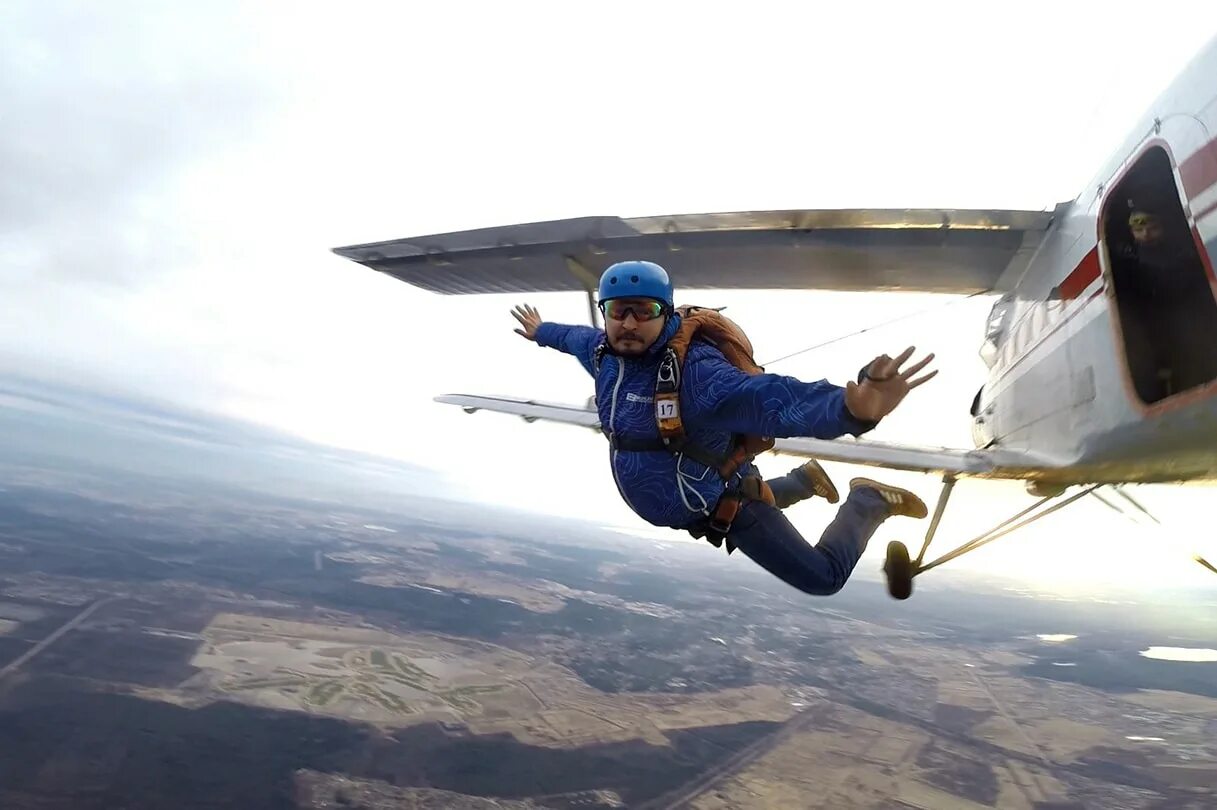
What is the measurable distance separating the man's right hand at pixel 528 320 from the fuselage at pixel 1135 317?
359cm

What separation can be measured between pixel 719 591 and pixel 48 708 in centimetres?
9890

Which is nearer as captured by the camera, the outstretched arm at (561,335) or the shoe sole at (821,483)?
the outstretched arm at (561,335)

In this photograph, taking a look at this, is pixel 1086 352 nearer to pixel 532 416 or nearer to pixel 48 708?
pixel 532 416

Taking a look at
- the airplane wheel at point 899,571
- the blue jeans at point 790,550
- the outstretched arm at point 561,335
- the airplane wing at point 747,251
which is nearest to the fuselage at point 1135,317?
the airplane wing at point 747,251

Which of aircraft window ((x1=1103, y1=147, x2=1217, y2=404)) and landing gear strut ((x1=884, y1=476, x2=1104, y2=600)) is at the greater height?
aircraft window ((x1=1103, y1=147, x2=1217, y2=404))

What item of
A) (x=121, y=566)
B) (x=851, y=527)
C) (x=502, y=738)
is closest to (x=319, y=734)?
(x=502, y=738)

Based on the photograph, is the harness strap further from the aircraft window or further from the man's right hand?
the aircraft window

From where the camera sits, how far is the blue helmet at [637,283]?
101 inches

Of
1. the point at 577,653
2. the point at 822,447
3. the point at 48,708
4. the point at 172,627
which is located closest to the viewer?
the point at 822,447

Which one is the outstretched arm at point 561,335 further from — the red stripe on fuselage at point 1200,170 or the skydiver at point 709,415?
the red stripe on fuselage at point 1200,170

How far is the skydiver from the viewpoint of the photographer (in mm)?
1874

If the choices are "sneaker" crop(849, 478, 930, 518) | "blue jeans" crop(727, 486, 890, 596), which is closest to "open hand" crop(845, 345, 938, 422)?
"blue jeans" crop(727, 486, 890, 596)

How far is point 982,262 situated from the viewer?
18.0 feet

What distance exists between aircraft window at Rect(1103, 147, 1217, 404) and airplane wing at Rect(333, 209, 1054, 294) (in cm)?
91
